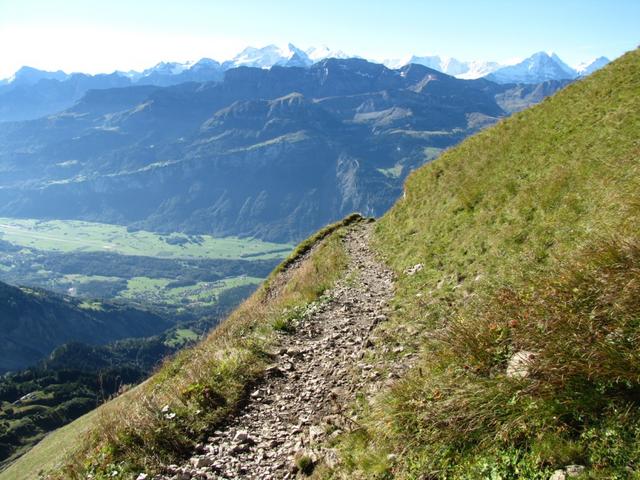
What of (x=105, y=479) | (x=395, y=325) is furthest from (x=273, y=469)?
(x=395, y=325)

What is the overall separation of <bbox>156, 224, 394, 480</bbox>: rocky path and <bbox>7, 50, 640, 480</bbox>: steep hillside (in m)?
0.05

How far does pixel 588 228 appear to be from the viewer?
Result: 42.7 feet

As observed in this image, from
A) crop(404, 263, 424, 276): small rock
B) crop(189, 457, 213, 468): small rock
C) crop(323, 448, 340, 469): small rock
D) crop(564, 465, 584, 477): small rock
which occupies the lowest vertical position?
crop(189, 457, 213, 468): small rock

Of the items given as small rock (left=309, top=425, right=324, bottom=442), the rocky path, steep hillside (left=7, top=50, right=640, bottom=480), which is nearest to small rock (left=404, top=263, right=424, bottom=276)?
steep hillside (left=7, top=50, right=640, bottom=480)

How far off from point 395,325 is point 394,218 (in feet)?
67.1

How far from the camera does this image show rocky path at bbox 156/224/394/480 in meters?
9.49

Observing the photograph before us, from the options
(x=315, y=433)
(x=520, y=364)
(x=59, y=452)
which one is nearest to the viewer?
(x=520, y=364)

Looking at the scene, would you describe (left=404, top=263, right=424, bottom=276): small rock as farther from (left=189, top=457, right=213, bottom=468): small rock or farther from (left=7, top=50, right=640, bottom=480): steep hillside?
(left=189, top=457, right=213, bottom=468): small rock

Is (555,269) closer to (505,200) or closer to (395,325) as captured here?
(395,325)

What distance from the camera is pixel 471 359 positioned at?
827cm

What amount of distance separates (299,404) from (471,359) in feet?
16.9

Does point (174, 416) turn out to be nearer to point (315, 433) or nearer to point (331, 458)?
point (315, 433)

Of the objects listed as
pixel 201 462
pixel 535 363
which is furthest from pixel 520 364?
pixel 201 462

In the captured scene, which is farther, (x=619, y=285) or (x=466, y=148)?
(x=466, y=148)
